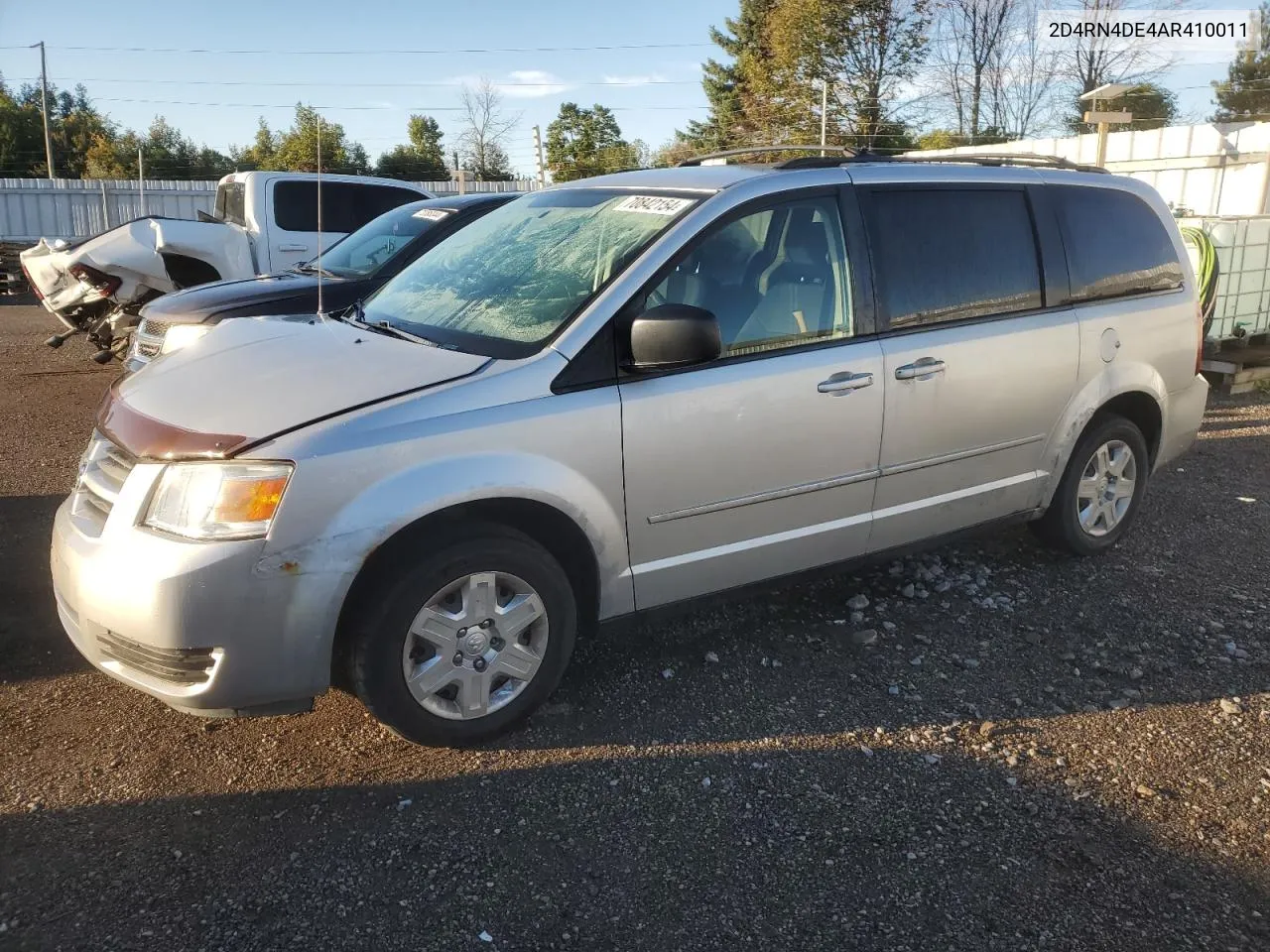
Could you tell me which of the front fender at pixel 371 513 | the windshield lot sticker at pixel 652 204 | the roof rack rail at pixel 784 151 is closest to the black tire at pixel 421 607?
the front fender at pixel 371 513

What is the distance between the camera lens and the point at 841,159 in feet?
13.4

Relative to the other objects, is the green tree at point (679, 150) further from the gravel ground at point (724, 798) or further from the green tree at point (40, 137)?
the gravel ground at point (724, 798)

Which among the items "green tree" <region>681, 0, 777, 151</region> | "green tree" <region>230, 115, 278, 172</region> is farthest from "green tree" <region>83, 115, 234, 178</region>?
"green tree" <region>681, 0, 777, 151</region>

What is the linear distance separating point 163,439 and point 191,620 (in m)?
0.57

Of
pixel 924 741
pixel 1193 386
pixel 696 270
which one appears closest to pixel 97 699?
pixel 696 270

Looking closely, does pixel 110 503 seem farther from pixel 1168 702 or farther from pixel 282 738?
pixel 1168 702

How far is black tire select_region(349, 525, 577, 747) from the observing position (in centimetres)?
296

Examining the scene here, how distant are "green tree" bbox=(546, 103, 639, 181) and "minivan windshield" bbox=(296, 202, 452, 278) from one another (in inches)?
1787

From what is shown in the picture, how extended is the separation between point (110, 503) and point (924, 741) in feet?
8.91

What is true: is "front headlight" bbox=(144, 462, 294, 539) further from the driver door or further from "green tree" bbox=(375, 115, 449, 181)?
"green tree" bbox=(375, 115, 449, 181)

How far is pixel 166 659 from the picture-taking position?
284 cm

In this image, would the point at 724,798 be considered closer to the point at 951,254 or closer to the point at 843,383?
the point at 843,383

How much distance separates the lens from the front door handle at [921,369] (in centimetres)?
389

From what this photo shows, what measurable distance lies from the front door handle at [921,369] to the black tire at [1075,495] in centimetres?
118
